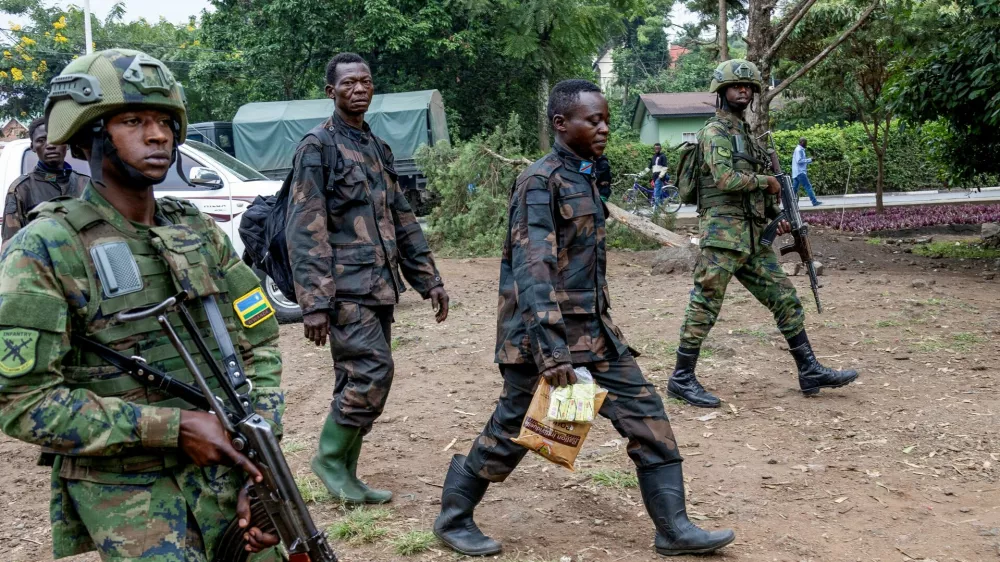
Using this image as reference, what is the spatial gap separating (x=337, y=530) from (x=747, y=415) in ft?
9.64

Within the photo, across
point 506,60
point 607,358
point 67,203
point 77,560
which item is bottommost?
point 77,560

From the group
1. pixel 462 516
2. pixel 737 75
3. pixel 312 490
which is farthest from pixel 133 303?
pixel 737 75

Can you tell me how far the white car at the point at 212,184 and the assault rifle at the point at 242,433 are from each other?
22.0 feet

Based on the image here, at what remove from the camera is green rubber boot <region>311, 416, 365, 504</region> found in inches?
181

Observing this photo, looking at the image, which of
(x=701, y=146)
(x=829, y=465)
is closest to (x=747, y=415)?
(x=829, y=465)

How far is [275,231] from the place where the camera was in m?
4.63

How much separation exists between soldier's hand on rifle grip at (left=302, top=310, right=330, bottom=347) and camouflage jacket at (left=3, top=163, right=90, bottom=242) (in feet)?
9.02

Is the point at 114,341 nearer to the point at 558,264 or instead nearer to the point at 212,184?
the point at 558,264

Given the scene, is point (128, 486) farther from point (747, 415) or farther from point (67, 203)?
point (747, 415)

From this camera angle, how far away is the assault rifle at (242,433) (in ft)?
7.43

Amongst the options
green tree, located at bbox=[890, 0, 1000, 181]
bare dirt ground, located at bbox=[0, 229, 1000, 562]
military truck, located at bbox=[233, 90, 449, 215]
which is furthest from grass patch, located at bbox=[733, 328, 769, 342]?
military truck, located at bbox=[233, 90, 449, 215]

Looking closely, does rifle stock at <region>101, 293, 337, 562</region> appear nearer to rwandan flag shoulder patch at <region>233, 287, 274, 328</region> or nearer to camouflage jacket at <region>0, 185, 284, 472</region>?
camouflage jacket at <region>0, 185, 284, 472</region>

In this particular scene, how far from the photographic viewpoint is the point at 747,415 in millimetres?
6051

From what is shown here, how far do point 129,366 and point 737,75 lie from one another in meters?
4.72
